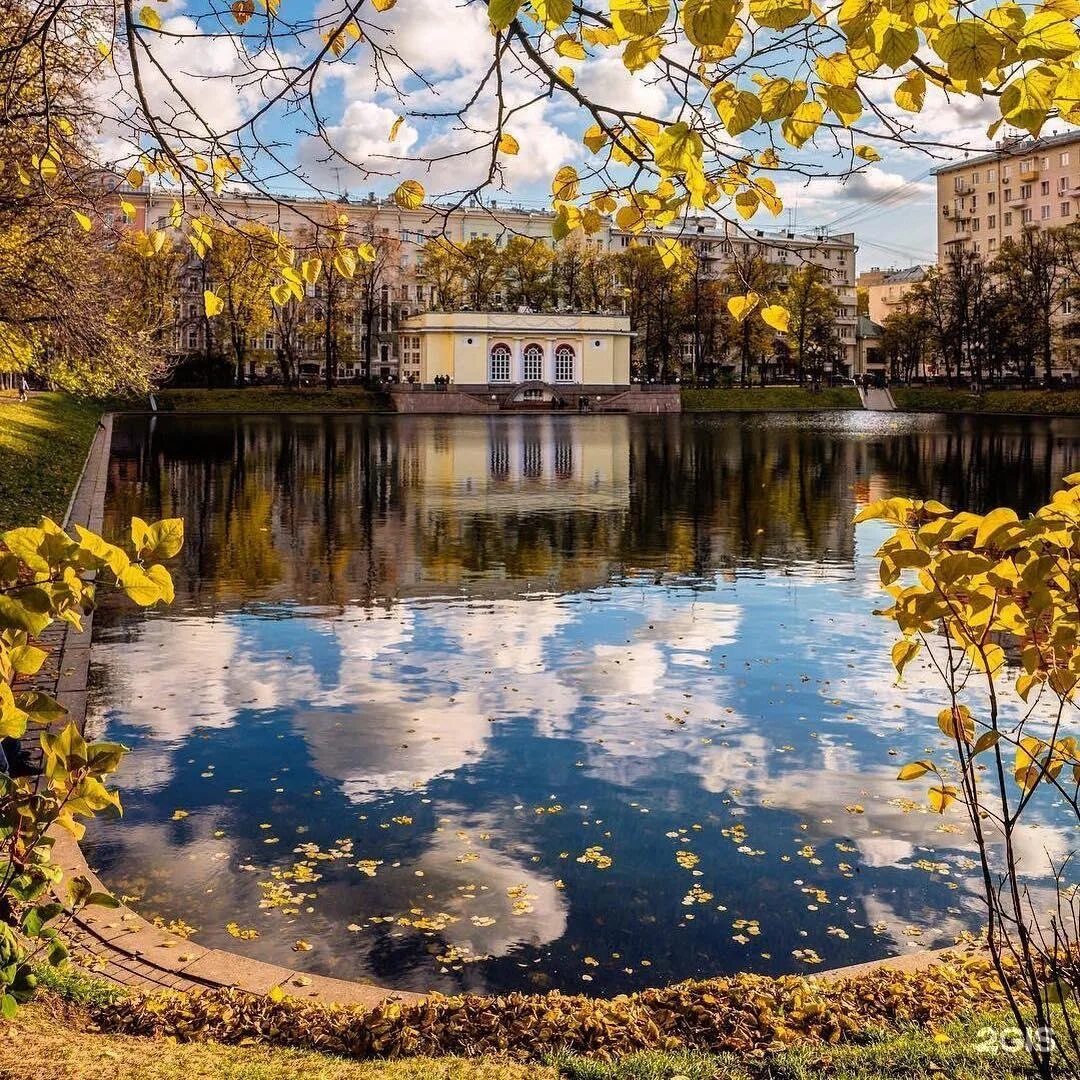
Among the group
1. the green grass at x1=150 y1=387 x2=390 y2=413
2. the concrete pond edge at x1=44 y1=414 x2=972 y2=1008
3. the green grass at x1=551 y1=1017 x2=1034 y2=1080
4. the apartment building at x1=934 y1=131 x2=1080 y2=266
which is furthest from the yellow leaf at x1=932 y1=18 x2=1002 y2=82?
the apartment building at x1=934 y1=131 x2=1080 y2=266

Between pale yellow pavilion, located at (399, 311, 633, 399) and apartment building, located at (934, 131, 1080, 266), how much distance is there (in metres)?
31.5

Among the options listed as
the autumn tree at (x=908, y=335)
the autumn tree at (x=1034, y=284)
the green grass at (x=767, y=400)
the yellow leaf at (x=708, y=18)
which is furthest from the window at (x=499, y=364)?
the yellow leaf at (x=708, y=18)

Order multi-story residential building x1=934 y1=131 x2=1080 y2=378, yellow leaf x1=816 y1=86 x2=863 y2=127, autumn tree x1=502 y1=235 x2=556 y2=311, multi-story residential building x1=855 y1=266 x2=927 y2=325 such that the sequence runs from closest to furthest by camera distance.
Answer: yellow leaf x1=816 y1=86 x2=863 y2=127
autumn tree x1=502 y1=235 x2=556 y2=311
multi-story residential building x1=934 y1=131 x2=1080 y2=378
multi-story residential building x1=855 y1=266 x2=927 y2=325

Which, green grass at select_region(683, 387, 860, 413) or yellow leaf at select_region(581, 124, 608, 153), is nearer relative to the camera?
yellow leaf at select_region(581, 124, 608, 153)

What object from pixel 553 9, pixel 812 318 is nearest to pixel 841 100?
pixel 553 9

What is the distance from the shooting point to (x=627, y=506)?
2653cm

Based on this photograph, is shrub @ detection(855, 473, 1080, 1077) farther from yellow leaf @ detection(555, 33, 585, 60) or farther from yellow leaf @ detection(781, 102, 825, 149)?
yellow leaf @ detection(555, 33, 585, 60)

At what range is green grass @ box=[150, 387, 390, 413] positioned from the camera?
7756 centimetres

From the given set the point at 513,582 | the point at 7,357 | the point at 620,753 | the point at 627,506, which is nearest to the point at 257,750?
the point at 620,753

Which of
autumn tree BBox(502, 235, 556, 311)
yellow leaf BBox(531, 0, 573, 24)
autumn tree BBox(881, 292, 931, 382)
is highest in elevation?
autumn tree BBox(502, 235, 556, 311)

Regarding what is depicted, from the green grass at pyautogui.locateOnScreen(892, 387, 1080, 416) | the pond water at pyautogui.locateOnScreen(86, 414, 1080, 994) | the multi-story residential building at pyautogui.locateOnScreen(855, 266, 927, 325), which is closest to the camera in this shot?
the pond water at pyautogui.locateOnScreen(86, 414, 1080, 994)

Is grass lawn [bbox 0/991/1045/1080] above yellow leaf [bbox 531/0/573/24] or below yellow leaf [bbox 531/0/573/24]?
below

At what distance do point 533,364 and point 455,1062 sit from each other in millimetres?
94439

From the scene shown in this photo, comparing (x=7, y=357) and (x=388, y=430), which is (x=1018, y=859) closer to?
(x=7, y=357)
